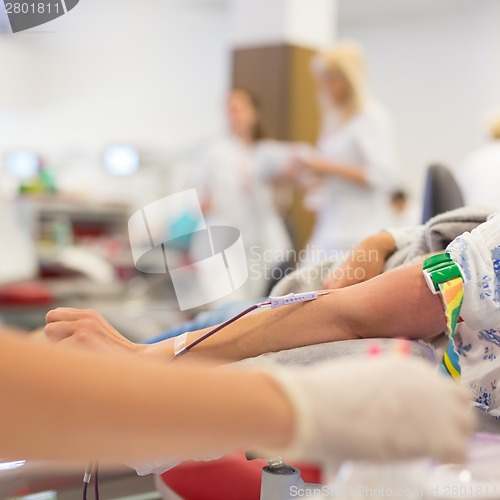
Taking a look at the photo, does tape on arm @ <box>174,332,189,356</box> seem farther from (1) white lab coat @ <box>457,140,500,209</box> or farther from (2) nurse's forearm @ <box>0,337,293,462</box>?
(1) white lab coat @ <box>457,140,500,209</box>

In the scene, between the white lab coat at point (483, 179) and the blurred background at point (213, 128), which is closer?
the white lab coat at point (483, 179)

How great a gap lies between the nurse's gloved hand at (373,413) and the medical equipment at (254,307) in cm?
35

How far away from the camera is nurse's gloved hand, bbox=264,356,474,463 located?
1.73ft

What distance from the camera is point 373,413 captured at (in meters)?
0.53

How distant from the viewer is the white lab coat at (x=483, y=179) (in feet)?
7.98

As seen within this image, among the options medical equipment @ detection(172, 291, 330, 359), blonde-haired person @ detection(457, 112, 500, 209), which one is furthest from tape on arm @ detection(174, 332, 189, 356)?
blonde-haired person @ detection(457, 112, 500, 209)

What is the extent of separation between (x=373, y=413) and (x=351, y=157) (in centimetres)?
253

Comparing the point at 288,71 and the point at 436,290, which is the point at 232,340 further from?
the point at 288,71

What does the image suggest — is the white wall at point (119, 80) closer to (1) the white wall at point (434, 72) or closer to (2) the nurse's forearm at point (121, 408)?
(1) the white wall at point (434, 72)
